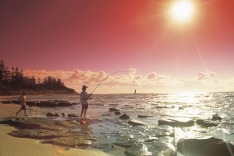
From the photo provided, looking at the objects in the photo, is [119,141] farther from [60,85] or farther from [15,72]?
[60,85]

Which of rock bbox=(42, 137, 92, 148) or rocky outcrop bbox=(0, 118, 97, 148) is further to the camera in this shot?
rocky outcrop bbox=(0, 118, 97, 148)

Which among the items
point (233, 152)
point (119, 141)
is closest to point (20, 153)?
point (119, 141)

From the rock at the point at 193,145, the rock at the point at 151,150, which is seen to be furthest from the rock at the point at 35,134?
the rock at the point at 193,145

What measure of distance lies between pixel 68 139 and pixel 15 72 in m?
114

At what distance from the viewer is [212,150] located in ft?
35.5

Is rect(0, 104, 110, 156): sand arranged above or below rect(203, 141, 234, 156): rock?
above

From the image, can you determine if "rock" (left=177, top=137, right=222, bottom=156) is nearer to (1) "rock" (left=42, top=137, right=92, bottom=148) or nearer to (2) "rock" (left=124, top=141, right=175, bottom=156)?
(2) "rock" (left=124, top=141, right=175, bottom=156)

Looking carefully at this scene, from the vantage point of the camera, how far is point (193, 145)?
11.6m

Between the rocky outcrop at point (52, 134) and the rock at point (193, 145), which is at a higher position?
the rocky outcrop at point (52, 134)

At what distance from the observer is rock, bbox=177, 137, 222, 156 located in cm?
1133

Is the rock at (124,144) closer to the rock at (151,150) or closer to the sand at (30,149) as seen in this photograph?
the rock at (151,150)

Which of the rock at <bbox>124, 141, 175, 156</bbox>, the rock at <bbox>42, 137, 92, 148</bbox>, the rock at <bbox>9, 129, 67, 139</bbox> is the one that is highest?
the rock at <bbox>9, 129, 67, 139</bbox>

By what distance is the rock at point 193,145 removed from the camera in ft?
37.2

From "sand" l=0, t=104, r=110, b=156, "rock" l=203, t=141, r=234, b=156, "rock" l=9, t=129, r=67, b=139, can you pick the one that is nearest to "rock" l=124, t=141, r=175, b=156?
"sand" l=0, t=104, r=110, b=156
